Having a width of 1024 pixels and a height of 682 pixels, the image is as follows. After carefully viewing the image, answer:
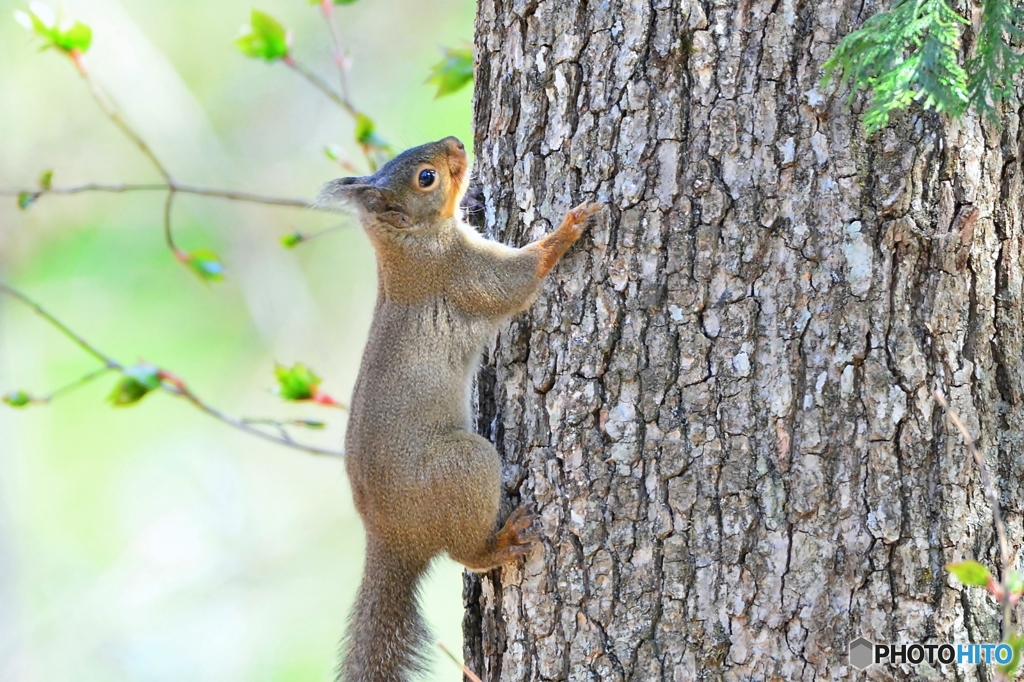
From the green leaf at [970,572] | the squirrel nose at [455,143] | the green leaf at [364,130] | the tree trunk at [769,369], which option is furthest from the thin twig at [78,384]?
the green leaf at [970,572]

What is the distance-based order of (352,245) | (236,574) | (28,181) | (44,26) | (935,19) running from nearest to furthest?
(935,19) < (44,26) < (28,181) < (236,574) < (352,245)

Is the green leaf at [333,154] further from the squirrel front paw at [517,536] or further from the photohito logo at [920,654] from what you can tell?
the photohito logo at [920,654]

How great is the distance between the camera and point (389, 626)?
251 cm

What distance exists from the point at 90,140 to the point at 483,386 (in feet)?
23.0

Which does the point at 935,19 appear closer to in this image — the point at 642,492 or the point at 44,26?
the point at 642,492

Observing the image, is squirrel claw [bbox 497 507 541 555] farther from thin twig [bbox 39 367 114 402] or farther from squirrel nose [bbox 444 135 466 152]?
thin twig [bbox 39 367 114 402]

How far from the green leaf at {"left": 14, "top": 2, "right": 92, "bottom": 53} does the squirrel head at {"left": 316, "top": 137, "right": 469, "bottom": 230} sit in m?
0.87

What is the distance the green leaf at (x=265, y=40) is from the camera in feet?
10.7

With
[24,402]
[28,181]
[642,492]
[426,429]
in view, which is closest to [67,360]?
[28,181]

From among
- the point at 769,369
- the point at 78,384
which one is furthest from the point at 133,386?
the point at 769,369

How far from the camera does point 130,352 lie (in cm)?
916

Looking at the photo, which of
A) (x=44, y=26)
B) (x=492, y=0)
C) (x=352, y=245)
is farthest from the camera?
(x=352, y=245)

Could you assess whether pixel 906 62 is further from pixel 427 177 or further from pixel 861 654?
pixel 427 177

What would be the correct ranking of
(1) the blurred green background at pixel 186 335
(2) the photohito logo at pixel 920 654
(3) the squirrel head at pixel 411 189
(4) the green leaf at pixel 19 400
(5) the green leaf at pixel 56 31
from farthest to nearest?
(1) the blurred green background at pixel 186 335
(4) the green leaf at pixel 19 400
(5) the green leaf at pixel 56 31
(3) the squirrel head at pixel 411 189
(2) the photohito logo at pixel 920 654
